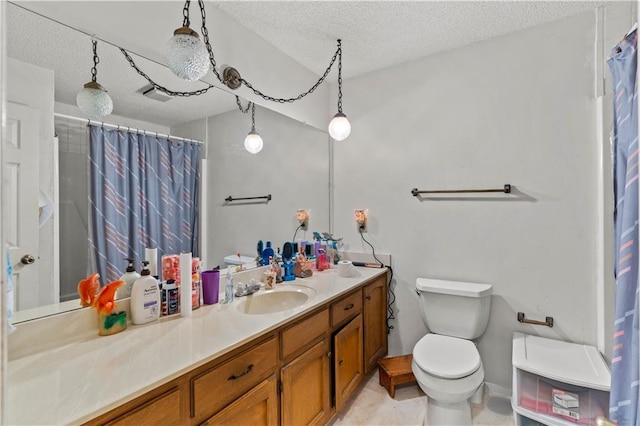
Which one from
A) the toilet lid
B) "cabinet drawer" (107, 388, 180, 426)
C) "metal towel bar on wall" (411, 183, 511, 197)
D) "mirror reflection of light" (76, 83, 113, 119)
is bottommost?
the toilet lid

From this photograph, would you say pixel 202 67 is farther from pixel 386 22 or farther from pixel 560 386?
pixel 560 386

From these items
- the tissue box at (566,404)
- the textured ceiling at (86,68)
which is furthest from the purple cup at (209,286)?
the tissue box at (566,404)

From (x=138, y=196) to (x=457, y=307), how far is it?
199cm

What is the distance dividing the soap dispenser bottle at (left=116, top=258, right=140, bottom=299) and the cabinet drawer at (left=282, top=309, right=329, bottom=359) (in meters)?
0.70

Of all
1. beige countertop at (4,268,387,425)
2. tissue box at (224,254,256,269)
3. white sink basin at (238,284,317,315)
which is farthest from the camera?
tissue box at (224,254,256,269)

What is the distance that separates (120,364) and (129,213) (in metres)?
0.69

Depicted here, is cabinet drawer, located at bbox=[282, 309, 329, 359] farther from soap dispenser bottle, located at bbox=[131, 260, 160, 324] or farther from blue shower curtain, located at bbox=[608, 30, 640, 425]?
blue shower curtain, located at bbox=[608, 30, 640, 425]

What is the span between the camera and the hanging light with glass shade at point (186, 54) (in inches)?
49.3

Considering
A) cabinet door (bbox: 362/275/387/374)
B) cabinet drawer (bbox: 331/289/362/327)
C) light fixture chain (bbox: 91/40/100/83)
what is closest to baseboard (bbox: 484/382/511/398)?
cabinet door (bbox: 362/275/387/374)

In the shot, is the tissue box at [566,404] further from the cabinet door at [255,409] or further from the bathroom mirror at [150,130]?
the bathroom mirror at [150,130]

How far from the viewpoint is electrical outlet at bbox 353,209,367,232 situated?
2494mm

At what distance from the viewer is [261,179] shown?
7.08 ft

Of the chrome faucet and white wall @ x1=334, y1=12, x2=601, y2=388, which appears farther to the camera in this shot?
white wall @ x1=334, y1=12, x2=601, y2=388

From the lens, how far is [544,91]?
1893 millimetres
